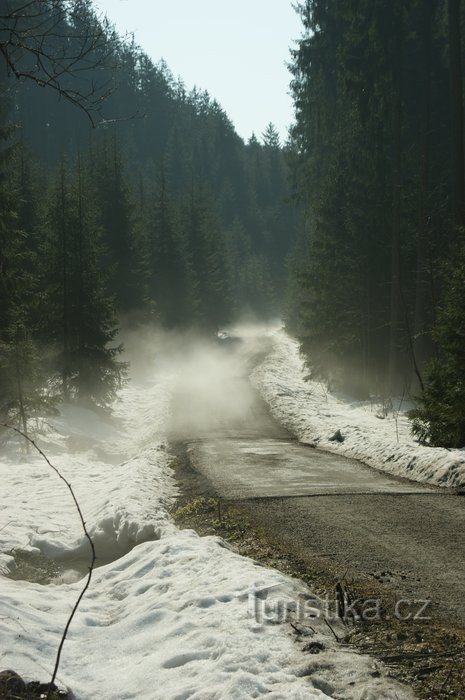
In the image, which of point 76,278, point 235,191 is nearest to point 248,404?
point 76,278

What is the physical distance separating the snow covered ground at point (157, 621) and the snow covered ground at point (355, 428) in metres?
4.69

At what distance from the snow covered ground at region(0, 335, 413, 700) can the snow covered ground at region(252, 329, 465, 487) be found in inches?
185

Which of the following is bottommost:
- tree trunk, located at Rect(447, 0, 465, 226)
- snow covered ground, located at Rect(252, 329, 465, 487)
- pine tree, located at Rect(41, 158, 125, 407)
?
snow covered ground, located at Rect(252, 329, 465, 487)

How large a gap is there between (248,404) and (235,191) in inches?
4119

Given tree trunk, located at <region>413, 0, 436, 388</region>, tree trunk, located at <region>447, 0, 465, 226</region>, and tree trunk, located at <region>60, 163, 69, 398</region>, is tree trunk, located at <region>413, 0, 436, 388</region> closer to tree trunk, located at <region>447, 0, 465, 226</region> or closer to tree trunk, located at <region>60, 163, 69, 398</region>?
tree trunk, located at <region>447, 0, 465, 226</region>

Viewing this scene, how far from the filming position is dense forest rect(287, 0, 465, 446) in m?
23.5

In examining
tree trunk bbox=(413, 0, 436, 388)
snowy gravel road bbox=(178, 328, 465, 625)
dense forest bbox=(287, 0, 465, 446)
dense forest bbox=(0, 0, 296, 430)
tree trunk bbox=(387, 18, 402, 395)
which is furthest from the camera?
tree trunk bbox=(387, 18, 402, 395)

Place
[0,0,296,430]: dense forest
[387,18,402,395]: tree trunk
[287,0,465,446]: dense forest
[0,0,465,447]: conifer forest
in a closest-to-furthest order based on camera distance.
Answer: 1. [0,0,296,430]: dense forest
2. [0,0,465,447]: conifer forest
3. [287,0,465,446]: dense forest
4. [387,18,402,395]: tree trunk

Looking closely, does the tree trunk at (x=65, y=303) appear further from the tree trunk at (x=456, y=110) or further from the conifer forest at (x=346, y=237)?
the tree trunk at (x=456, y=110)

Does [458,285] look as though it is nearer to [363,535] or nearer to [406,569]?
[363,535]

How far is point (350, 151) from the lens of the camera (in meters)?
28.8

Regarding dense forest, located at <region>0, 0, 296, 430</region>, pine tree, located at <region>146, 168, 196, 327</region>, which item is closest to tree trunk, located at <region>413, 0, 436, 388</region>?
dense forest, located at <region>0, 0, 296, 430</region>

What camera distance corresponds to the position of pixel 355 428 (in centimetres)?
1731

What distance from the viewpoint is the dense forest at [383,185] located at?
2347 centimetres
